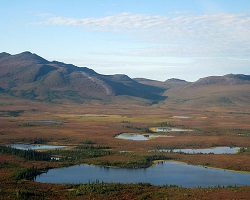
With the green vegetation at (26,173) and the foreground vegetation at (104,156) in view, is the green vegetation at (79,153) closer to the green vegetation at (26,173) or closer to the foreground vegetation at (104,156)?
the foreground vegetation at (104,156)

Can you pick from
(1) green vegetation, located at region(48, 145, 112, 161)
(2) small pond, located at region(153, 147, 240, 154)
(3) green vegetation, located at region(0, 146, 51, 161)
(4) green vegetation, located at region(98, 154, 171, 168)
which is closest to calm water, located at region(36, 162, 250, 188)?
(4) green vegetation, located at region(98, 154, 171, 168)

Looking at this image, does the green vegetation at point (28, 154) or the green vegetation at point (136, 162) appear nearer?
the green vegetation at point (136, 162)

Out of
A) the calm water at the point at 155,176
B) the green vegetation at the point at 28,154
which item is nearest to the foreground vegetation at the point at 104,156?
the green vegetation at the point at 28,154

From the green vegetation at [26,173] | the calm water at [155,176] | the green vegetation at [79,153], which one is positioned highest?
the green vegetation at [79,153]

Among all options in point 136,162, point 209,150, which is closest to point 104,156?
point 136,162

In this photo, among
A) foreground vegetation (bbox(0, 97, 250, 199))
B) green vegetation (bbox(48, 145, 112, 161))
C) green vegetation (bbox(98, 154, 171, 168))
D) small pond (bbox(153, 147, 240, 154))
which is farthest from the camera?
small pond (bbox(153, 147, 240, 154))

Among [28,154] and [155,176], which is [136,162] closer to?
[155,176]

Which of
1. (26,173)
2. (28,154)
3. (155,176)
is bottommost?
(155,176)

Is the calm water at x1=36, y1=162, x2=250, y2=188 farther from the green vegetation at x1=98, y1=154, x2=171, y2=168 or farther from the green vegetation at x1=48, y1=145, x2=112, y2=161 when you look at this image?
the green vegetation at x1=48, y1=145, x2=112, y2=161

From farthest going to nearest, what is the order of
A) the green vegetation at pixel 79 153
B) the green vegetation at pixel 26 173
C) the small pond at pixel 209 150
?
1. the small pond at pixel 209 150
2. the green vegetation at pixel 79 153
3. the green vegetation at pixel 26 173
